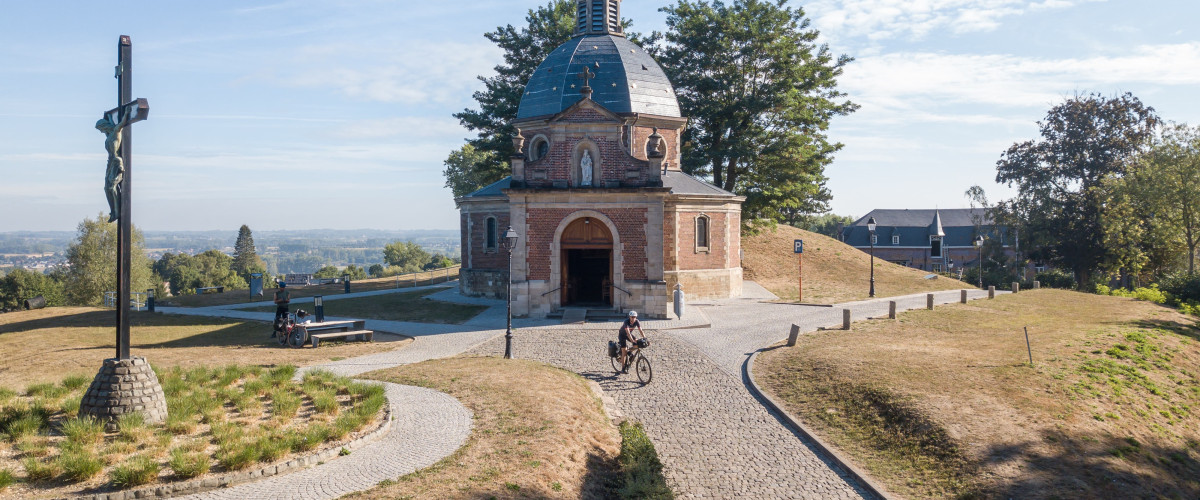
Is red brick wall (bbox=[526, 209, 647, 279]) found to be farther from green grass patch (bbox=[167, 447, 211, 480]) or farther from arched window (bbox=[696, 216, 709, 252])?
green grass patch (bbox=[167, 447, 211, 480])

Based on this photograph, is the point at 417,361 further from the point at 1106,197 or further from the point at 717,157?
the point at 1106,197

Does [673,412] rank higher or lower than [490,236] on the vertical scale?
lower

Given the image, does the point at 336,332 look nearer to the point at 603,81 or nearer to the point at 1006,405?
the point at 603,81

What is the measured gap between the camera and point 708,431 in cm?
1410

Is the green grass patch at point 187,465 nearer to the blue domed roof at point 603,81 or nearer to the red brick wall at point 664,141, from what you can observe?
the blue domed roof at point 603,81

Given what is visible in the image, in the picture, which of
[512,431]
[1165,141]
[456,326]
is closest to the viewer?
[512,431]

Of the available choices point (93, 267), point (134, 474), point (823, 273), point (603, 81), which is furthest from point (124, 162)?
point (93, 267)

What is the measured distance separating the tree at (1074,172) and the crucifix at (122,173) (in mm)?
58202

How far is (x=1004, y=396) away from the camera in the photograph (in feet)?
49.6

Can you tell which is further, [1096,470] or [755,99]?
[755,99]

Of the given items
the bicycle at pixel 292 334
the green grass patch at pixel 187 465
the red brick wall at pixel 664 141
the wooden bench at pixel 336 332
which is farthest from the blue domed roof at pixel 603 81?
the green grass patch at pixel 187 465

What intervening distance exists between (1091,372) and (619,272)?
664 inches

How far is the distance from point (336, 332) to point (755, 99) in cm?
2934

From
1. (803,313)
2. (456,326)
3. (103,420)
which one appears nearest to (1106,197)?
(803,313)
